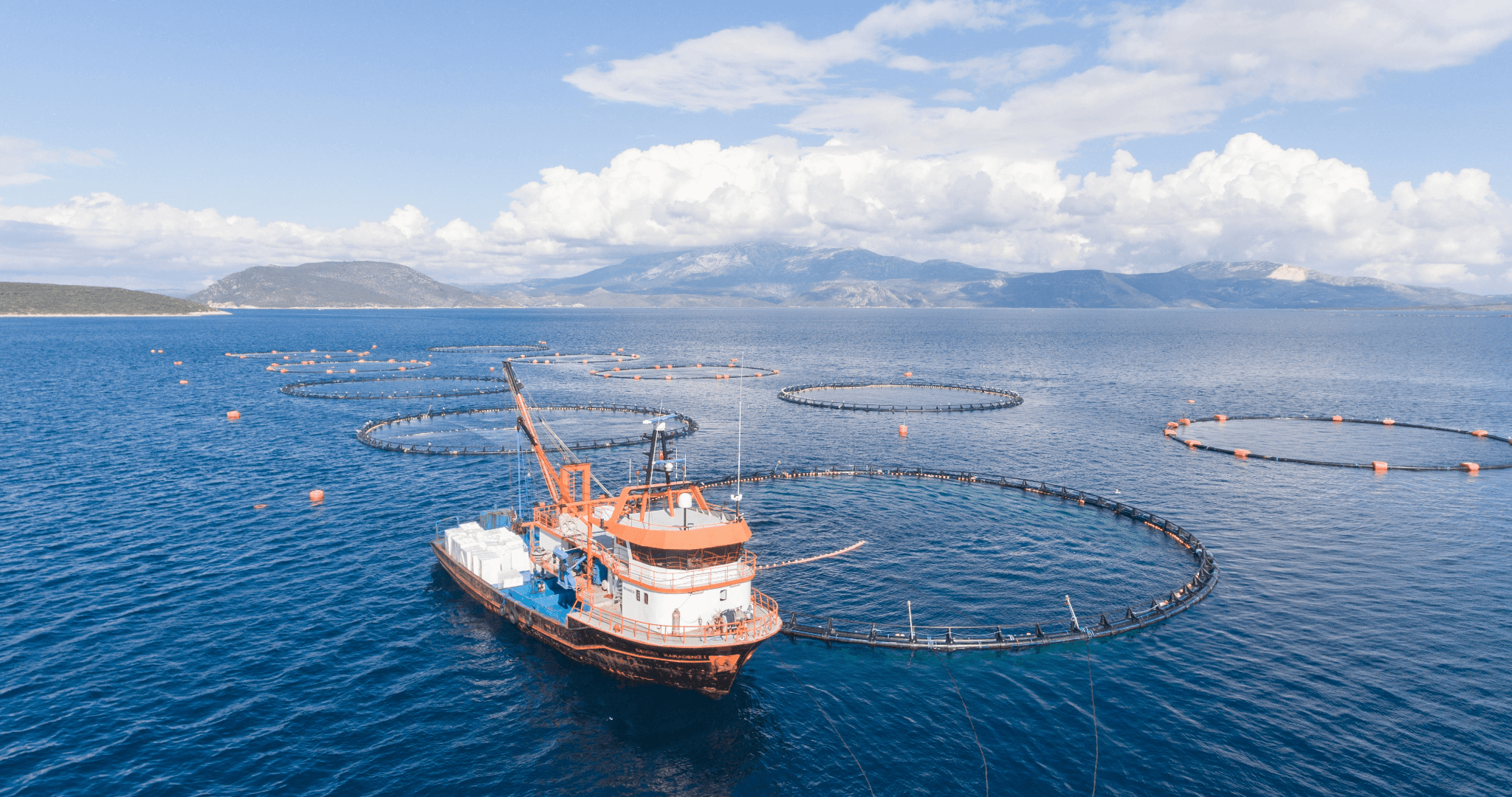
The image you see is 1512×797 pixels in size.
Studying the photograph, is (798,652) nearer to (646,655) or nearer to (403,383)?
(646,655)

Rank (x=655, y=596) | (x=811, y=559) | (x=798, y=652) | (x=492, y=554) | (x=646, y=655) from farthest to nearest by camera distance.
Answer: (x=811, y=559)
(x=492, y=554)
(x=798, y=652)
(x=655, y=596)
(x=646, y=655)

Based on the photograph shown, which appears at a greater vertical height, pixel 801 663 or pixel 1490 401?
pixel 1490 401

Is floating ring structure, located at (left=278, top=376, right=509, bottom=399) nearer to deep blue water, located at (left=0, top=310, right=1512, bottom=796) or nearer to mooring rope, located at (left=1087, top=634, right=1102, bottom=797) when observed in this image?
deep blue water, located at (left=0, top=310, right=1512, bottom=796)

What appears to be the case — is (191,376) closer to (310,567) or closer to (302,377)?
(302,377)

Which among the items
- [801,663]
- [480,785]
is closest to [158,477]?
[480,785]

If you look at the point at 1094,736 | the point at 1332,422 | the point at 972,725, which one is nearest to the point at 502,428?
the point at 972,725

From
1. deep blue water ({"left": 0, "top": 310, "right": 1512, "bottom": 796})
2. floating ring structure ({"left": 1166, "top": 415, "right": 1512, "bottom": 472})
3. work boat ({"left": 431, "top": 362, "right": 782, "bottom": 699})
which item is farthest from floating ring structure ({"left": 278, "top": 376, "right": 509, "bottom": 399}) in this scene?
floating ring structure ({"left": 1166, "top": 415, "right": 1512, "bottom": 472})
